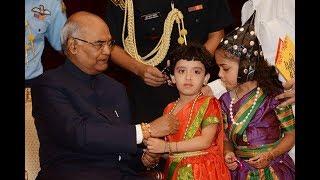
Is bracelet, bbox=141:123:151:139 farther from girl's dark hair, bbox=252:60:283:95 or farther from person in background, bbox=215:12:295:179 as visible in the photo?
girl's dark hair, bbox=252:60:283:95

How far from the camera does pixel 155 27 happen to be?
3.71 meters

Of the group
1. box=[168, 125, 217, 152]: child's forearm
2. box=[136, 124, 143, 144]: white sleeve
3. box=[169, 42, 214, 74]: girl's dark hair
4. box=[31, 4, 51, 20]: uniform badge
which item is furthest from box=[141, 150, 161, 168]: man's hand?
box=[31, 4, 51, 20]: uniform badge

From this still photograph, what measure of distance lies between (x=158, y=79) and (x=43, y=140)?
0.83 metres

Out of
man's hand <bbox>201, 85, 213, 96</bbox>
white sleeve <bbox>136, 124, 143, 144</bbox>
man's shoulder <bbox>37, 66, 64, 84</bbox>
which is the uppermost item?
man's shoulder <bbox>37, 66, 64, 84</bbox>

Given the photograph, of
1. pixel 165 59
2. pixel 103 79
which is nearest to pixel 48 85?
pixel 103 79

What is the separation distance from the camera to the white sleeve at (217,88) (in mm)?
3662

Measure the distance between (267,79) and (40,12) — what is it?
1.62 meters

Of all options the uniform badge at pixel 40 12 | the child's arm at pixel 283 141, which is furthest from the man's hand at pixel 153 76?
the uniform badge at pixel 40 12

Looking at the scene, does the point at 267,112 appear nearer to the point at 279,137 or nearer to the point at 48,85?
the point at 279,137

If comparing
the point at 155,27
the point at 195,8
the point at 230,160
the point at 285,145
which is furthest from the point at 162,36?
the point at 285,145

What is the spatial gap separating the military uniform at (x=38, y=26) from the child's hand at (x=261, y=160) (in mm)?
1584

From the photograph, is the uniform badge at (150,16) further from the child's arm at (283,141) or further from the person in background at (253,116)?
the child's arm at (283,141)

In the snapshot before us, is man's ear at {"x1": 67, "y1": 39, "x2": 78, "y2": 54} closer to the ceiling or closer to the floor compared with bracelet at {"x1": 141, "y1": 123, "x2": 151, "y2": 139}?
closer to the ceiling

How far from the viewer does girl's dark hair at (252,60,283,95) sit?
3.34m
